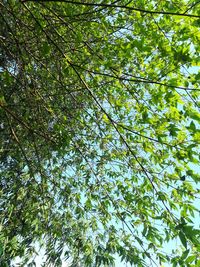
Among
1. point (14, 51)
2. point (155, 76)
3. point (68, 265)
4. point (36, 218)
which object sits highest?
point (14, 51)

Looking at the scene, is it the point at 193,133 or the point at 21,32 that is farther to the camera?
the point at 21,32

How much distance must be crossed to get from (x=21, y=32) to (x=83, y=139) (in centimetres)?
125

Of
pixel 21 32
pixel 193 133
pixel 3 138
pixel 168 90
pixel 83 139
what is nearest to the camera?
pixel 193 133

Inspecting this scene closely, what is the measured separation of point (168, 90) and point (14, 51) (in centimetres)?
142

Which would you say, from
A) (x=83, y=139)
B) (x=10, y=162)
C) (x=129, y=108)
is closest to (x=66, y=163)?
(x=83, y=139)

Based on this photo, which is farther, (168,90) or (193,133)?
(168,90)

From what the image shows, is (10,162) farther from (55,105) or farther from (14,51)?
(14,51)

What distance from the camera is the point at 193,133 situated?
7.11ft

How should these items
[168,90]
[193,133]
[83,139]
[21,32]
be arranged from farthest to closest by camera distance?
[83,139]
[21,32]
[168,90]
[193,133]

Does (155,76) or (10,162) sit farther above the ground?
(10,162)

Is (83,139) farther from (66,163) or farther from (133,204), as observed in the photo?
(133,204)

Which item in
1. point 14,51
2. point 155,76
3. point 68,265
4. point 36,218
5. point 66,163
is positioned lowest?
point 68,265

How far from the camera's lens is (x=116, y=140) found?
3.37 meters

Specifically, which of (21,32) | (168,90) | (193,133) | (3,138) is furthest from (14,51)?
(193,133)
